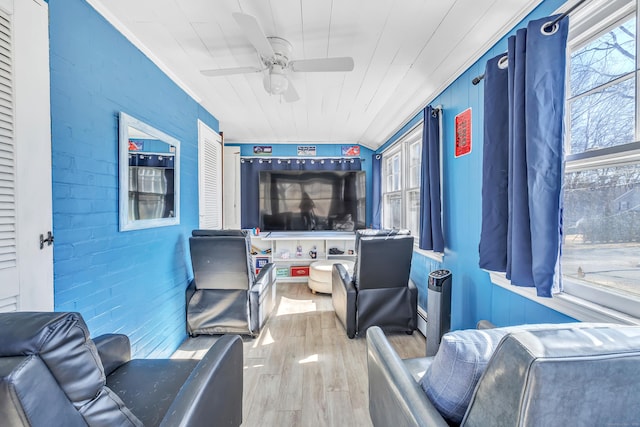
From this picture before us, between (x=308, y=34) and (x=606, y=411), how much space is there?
2122 millimetres

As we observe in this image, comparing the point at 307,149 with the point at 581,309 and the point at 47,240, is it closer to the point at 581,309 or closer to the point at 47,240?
the point at 47,240

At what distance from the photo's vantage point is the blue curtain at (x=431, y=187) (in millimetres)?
2332

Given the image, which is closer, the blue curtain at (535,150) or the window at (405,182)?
the blue curtain at (535,150)

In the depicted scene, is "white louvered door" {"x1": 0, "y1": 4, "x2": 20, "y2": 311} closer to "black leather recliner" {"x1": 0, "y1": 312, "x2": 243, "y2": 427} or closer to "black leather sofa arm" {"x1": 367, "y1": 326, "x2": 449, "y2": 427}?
"black leather recliner" {"x1": 0, "y1": 312, "x2": 243, "y2": 427}

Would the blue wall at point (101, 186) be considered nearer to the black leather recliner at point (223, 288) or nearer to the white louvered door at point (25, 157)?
the white louvered door at point (25, 157)

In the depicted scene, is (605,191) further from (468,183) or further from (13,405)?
(13,405)

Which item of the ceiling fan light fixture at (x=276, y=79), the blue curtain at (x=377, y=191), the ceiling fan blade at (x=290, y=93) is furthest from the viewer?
the blue curtain at (x=377, y=191)

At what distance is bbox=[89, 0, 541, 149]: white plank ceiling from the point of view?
4.85 ft

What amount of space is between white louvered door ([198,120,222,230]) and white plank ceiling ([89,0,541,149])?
0.41 m

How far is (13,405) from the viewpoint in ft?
1.54

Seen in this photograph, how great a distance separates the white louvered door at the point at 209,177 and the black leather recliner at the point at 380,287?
182 centimetres

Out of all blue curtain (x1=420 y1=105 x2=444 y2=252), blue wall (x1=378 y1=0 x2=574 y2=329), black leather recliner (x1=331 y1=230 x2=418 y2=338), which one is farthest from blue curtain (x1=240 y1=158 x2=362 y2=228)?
black leather recliner (x1=331 y1=230 x2=418 y2=338)

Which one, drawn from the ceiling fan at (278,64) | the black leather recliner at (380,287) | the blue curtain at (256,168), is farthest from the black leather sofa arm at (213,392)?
the blue curtain at (256,168)

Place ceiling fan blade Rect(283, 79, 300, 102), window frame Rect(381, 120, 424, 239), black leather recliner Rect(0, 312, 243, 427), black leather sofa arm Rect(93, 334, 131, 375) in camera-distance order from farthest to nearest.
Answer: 1. window frame Rect(381, 120, 424, 239)
2. ceiling fan blade Rect(283, 79, 300, 102)
3. black leather sofa arm Rect(93, 334, 131, 375)
4. black leather recliner Rect(0, 312, 243, 427)
